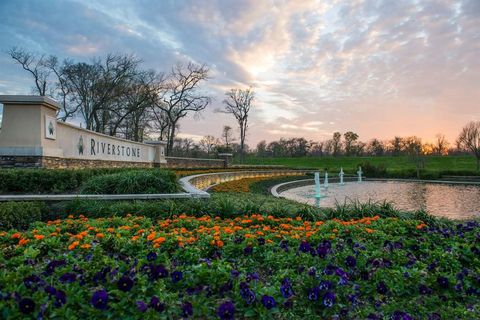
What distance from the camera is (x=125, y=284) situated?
2236 mm

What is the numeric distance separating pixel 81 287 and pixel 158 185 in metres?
5.28

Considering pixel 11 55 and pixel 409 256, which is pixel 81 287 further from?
pixel 11 55

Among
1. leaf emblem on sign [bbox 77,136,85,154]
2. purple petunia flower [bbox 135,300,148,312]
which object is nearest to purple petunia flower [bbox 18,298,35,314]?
purple petunia flower [bbox 135,300,148,312]

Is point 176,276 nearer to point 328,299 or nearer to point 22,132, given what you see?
point 328,299

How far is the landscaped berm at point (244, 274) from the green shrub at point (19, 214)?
1.37 meters

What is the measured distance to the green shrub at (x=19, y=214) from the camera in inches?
192

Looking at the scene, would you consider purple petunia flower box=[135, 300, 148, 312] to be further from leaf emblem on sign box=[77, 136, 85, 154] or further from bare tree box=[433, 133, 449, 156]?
bare tree box=[433, 133, 449, 156]

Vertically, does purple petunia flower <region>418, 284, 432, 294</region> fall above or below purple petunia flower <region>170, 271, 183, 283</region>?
below

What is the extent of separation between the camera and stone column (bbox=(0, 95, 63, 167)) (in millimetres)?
8352

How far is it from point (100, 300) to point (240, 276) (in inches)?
41.8

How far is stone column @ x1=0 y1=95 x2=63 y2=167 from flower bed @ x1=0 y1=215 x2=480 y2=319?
558 centimetres

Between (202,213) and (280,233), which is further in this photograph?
(202,213)

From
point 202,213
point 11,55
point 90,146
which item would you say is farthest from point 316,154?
point 202,213

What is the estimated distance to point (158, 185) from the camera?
7.57 meters
